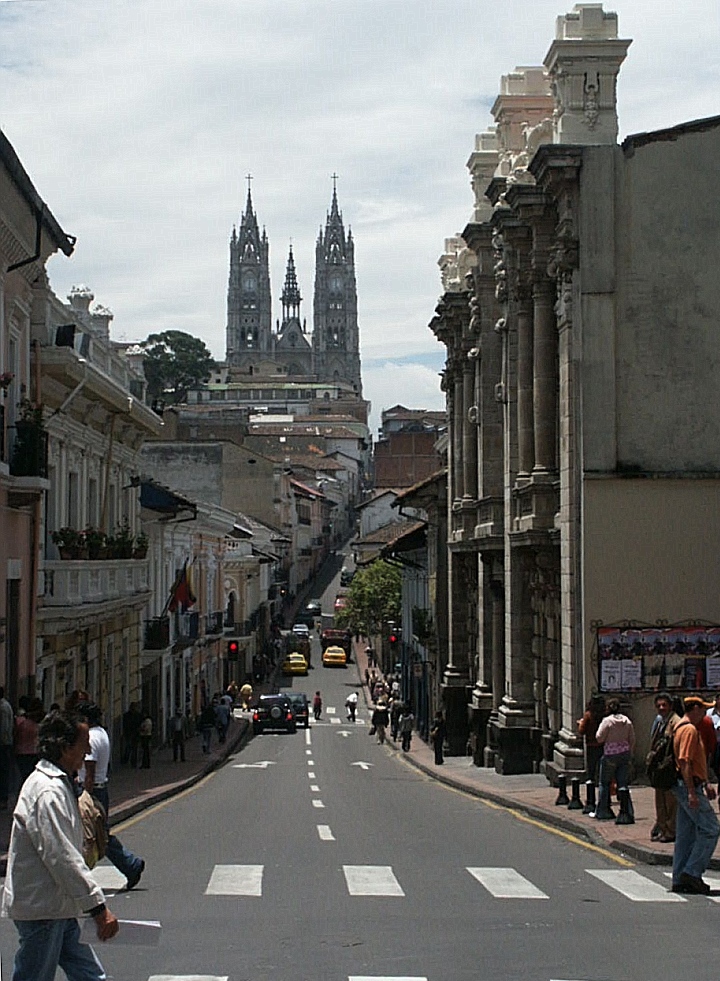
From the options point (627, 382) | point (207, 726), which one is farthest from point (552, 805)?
point (207, 726)

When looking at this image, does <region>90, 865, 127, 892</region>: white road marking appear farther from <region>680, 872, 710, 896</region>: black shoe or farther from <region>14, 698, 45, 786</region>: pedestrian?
<region>680, 872, 710, 896</region>: black shoe

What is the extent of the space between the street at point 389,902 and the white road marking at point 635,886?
0.02m

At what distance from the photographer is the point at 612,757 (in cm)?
1823

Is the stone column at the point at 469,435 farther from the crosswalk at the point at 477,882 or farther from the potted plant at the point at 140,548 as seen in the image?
the crosswalk at the point at 477,882

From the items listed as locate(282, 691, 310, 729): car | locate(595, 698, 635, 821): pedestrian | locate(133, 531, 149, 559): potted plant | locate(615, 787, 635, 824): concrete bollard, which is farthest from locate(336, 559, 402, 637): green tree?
locate(615, 787, 635, 824): concrete bollard

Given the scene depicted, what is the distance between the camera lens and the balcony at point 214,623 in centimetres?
Result: 5688

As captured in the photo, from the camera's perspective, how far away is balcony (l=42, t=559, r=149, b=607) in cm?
2631

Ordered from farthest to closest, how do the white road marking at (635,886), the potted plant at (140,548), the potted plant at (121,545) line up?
the potted plant at (140,548)
the potted plant at (121,545)
the white road marking at (635,886)

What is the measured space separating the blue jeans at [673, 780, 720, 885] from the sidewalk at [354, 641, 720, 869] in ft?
5.06

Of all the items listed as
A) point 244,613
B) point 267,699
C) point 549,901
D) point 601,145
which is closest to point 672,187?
point 601,145

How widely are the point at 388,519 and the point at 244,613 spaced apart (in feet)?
121

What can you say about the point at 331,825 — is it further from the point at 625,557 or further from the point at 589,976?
the point at 589,976

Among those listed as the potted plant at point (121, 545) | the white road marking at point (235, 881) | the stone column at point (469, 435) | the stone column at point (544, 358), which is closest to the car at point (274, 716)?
the stone column at point (469, 435)

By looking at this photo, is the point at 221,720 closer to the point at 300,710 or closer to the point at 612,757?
the point at 300,710
